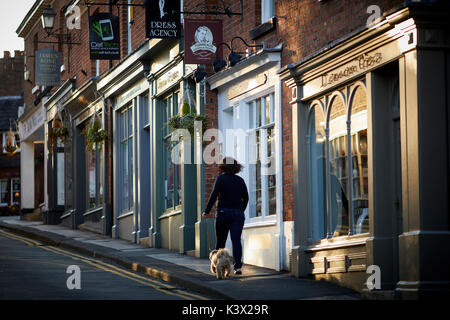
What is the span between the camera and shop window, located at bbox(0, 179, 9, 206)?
163 feet

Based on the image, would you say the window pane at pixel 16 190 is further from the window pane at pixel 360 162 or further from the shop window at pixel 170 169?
the window pane at pixel 360 162

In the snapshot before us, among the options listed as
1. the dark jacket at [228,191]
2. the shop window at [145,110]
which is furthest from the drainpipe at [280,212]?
the shop window at [145,110]

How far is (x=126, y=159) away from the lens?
2339cm

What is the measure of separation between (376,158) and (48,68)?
1942 cm

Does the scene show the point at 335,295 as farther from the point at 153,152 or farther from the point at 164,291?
the point at 153,152

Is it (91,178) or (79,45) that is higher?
(79,45)

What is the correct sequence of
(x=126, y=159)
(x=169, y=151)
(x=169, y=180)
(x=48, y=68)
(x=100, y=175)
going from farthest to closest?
1. (x=48, y=68)
2. (x=100, y=175)
3. (x=126, y=159)
4. (x=169, y=180)
5. (x=169, y=151)

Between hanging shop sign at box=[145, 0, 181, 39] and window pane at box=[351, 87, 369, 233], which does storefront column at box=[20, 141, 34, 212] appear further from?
window pane at box=[351, 87, 369, 233]

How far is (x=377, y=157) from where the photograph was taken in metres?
11.3

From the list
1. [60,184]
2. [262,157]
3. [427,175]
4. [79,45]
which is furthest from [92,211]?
[427,175]

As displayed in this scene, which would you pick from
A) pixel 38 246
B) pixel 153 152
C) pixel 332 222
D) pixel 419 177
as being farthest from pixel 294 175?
pixel 38 246

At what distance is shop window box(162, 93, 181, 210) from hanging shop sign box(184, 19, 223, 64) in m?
2.58

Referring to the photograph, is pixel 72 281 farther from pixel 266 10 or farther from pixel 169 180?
pixel 169 180

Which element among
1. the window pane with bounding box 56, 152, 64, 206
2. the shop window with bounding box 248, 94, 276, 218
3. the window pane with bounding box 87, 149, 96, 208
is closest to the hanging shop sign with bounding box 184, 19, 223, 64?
the shop window with bounding box 248, 94, 276, 218
